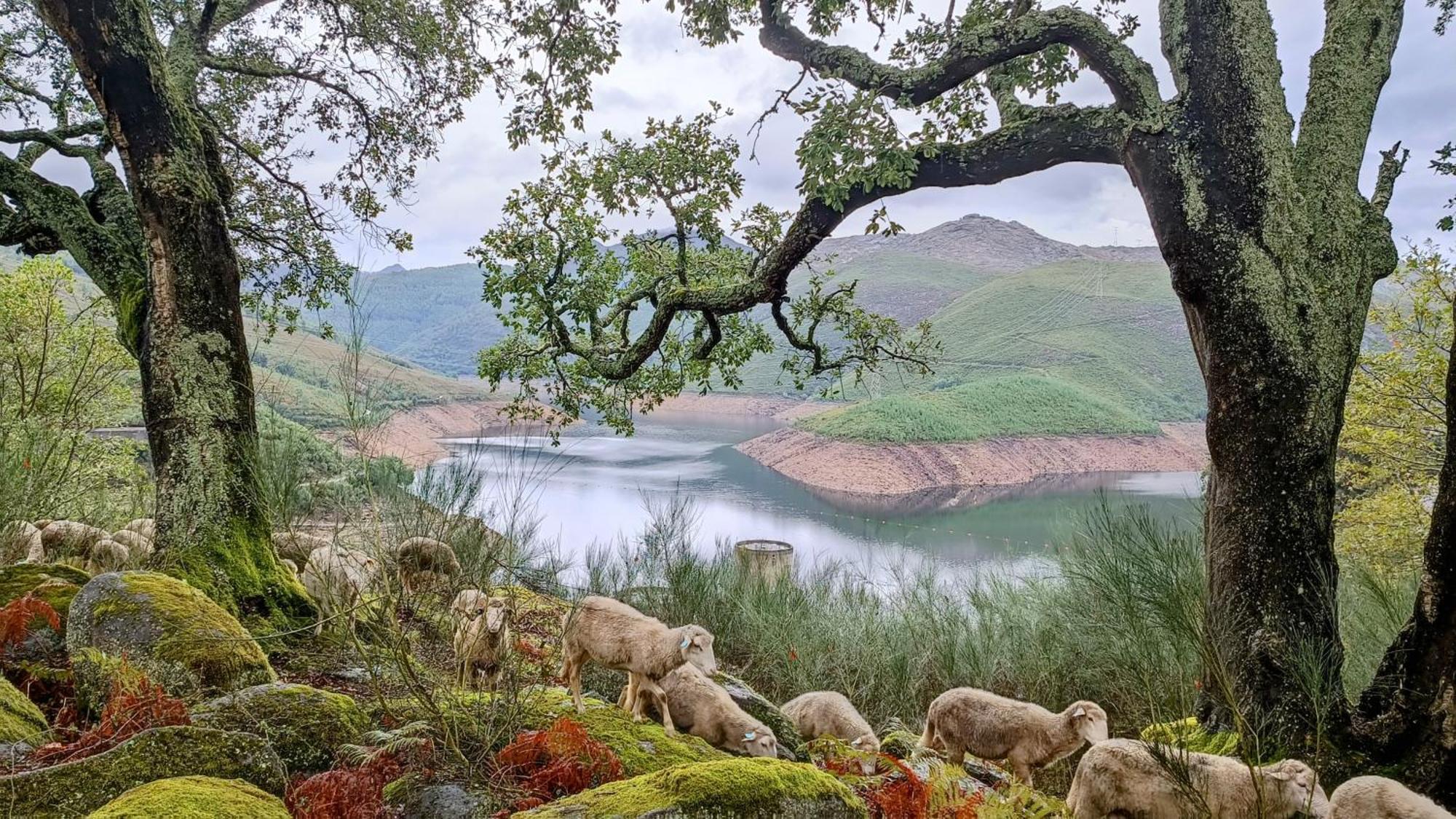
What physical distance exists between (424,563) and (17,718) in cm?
135

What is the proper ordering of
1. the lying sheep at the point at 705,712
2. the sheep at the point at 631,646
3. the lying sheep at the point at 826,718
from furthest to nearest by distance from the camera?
the lying sheep at the point at 826,718
the lying sheep at the point at 705,712
the sheep at the point at 631,646

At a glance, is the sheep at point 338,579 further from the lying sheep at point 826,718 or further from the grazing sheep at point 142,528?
the lying sheep at point 826,718

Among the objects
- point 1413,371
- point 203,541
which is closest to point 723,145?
point 203,541

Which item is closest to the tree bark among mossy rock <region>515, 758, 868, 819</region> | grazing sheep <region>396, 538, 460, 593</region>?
mossy rock <region>515, 758, 868, 819</region>

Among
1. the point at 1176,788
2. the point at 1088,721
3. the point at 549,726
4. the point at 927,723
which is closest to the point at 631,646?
the point at 549,726

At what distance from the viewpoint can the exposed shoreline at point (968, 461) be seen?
892 inches

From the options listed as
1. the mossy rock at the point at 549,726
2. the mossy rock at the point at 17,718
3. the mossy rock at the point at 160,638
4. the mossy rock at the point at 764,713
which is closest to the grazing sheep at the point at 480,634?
the mossy rock at the point at 549,726

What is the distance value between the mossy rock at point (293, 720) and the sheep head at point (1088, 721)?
3513 millimetres

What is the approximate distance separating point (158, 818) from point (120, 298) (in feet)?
15.1

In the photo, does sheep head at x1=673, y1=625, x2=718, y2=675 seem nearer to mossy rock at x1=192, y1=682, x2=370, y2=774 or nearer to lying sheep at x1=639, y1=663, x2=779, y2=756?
lying sheep at x1=639, y1=663, x2=779, y2=756

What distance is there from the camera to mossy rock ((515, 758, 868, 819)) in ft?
6.02

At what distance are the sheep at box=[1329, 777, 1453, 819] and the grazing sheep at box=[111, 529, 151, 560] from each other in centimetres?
667

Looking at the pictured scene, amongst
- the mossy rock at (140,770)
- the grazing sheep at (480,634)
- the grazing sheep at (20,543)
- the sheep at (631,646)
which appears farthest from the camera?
the grazing sheep at (20,543)

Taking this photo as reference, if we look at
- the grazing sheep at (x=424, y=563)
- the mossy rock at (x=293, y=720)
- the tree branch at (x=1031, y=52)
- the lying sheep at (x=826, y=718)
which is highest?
the tree branch at (x=1031, y=52)
